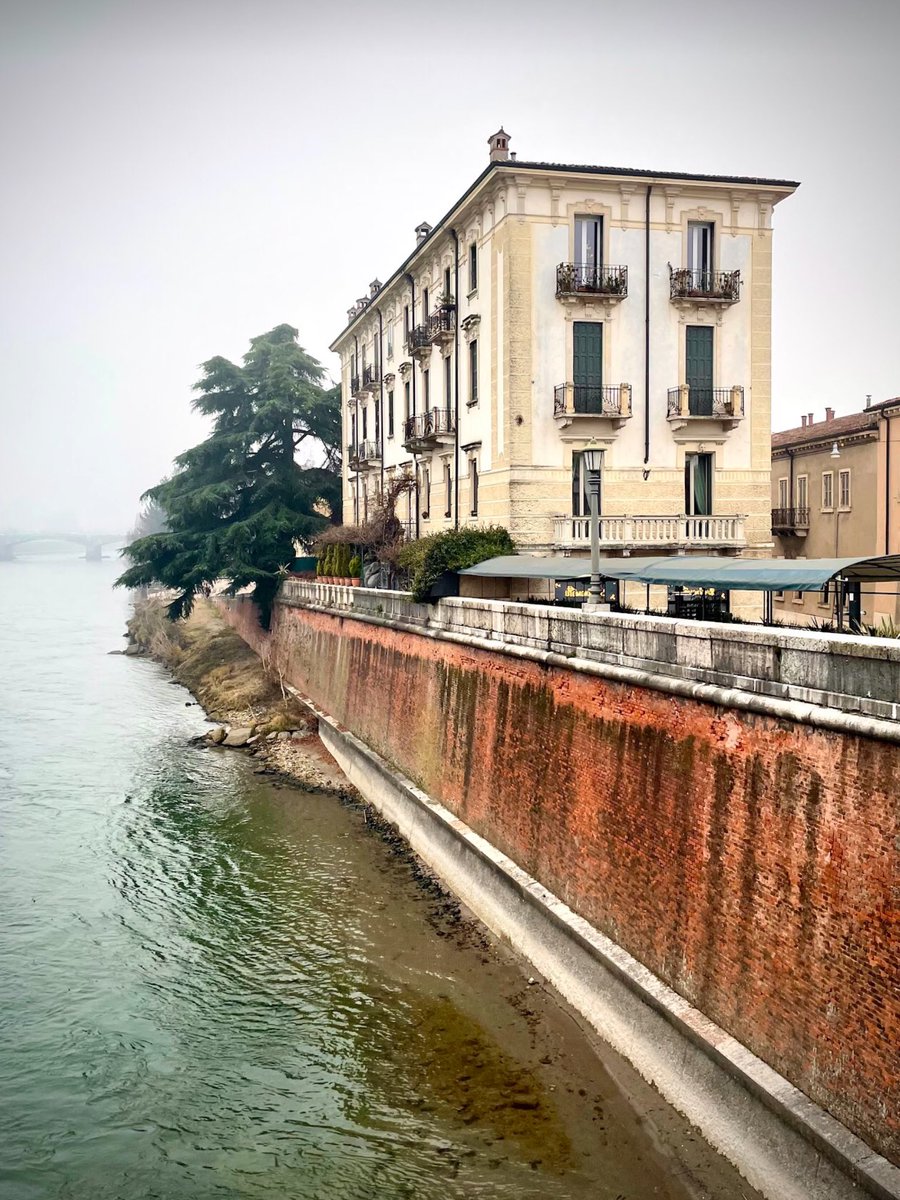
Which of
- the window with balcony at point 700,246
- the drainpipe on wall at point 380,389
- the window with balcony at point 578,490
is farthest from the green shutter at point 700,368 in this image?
the drainpipe on wall at point 380,389

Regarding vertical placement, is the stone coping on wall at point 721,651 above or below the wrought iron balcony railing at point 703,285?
below

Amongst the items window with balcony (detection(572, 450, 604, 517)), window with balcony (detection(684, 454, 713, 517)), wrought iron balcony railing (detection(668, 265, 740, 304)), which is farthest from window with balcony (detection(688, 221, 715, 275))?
window with balcony (detection(572, 450, 604, 517))

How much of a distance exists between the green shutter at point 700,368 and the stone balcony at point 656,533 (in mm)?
2855

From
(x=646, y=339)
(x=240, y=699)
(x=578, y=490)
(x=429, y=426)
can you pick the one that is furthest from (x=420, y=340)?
(x=240, y=699)

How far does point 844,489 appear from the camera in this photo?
1147 inches

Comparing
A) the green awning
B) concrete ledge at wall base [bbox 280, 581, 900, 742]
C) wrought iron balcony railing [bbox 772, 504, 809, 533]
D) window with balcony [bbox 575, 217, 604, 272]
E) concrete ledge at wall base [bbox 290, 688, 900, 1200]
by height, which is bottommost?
concrete ledge at wall base [bbox 290, 688, 900, 1200]

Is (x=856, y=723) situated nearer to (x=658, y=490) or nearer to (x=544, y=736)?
(x=544, y=736)

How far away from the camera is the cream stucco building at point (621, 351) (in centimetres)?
2355

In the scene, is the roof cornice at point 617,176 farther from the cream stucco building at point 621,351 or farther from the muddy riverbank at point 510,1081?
the muddy riverbank at point 510,1081

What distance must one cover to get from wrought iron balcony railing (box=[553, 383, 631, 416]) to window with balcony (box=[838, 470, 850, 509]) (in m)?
8.99

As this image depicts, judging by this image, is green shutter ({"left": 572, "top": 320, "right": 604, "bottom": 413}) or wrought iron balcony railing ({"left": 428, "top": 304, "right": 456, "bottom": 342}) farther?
wrought iron balcony railing ({"left": 428, "top": 304, "right": 456, "bottom": 342})

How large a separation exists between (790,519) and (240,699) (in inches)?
810

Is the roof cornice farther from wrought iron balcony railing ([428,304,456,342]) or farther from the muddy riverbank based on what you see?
the muddy riverbank

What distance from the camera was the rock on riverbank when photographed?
26188mm
